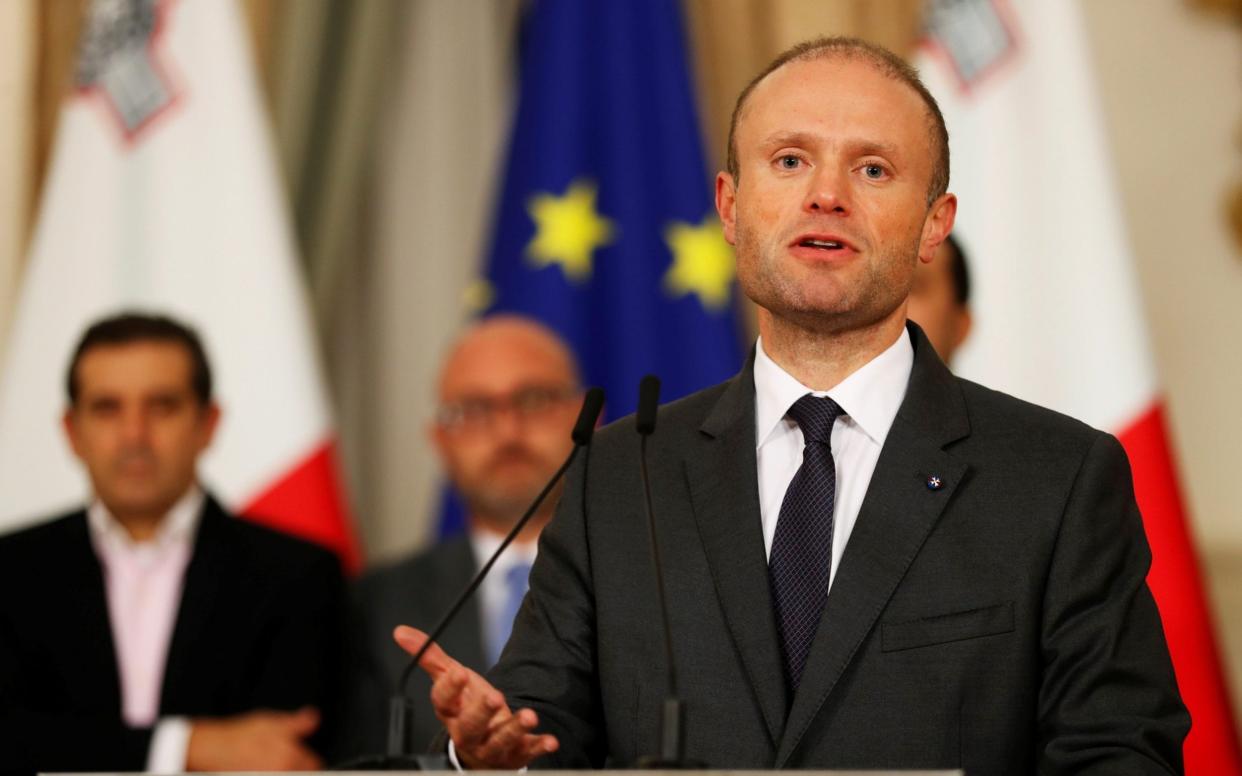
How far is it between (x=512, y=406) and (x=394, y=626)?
2.36 ft

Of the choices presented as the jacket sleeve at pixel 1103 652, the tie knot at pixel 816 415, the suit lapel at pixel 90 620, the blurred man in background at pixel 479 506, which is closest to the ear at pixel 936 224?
the tie knot at pixel 816 415

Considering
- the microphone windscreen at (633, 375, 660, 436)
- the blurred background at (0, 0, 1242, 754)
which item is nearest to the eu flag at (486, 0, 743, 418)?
the blurred background at (0, 0, 1242, 754)

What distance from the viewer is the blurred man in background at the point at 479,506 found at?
3.69 metres

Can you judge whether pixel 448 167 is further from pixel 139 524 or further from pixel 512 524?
pixel 139 524

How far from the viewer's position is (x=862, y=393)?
6.56 feet

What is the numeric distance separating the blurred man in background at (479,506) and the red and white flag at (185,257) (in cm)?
57

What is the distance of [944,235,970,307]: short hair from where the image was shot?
3.65 m

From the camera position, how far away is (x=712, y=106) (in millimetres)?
5340

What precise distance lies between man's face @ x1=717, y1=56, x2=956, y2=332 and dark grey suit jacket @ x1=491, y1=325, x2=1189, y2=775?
0.14 metres

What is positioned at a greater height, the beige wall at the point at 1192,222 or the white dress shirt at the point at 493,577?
the beige wall at the point at 1192,222

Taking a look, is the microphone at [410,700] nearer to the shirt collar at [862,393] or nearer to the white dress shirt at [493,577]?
the shirt collar at [862,393]

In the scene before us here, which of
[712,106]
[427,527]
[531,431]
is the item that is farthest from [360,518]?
[712,106]

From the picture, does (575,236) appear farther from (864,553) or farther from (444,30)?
(864,553)

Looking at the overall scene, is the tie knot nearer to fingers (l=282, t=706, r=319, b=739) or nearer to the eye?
the eye
